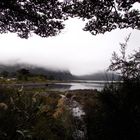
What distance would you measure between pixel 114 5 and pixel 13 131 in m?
4.31

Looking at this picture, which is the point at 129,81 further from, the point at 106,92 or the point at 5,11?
the point at 5,11

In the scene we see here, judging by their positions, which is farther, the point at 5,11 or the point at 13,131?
the point at 5,11

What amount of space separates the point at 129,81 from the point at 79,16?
333 centimetres

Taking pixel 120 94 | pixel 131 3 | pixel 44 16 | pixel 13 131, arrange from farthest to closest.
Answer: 1. pixel 44 16
2. pixel 131 3
3. pixel 13 131
4. pixel 120 94

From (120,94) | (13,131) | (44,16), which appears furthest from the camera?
(44,16)

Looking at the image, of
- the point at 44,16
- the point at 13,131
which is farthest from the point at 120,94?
the point at 44,16

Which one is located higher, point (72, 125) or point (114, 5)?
point (114, 5)

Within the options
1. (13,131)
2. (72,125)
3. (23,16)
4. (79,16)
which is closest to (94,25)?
(79,16)

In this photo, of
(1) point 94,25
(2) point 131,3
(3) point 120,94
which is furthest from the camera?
(1) point 94,25

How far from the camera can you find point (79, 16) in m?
10.0

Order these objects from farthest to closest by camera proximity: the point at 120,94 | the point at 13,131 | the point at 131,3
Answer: the point at 131,3 → the point at 13,131 → the point at 120,94

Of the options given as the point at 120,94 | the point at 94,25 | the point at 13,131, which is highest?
the point at 94,25

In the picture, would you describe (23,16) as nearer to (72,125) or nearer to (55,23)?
(55,23)

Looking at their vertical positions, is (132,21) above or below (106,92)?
above
